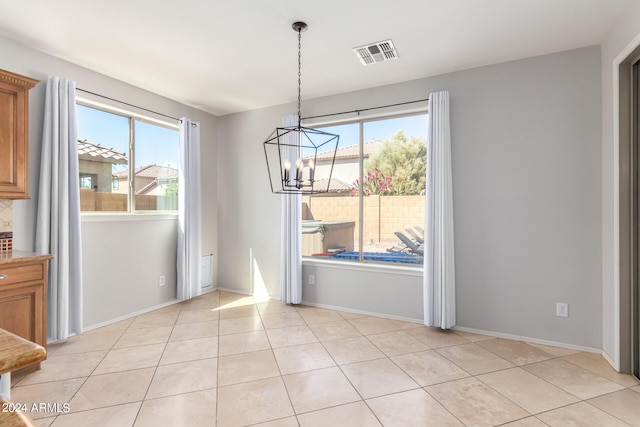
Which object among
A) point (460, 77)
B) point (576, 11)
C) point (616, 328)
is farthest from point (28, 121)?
point (616, 328)

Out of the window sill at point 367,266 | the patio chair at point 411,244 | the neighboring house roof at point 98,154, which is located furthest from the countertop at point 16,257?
the patio chair at point 411,244

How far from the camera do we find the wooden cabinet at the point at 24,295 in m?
2.33

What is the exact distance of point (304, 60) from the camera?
3.17 m

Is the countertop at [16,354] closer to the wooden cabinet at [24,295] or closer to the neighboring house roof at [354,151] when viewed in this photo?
the wooden cabinet at [24,295]

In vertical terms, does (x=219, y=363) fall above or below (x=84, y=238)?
below

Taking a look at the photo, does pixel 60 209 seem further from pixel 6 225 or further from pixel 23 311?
pixel 23 311

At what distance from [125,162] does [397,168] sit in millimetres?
3205

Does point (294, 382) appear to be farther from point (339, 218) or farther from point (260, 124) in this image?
point (260, 124)

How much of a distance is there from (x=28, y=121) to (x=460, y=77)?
4.02 metres

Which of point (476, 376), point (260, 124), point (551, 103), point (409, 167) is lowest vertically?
point (476, 376)

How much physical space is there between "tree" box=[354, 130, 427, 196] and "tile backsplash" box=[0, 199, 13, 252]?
346 centimetres

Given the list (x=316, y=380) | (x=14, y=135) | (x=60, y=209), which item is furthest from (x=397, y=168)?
(x=14, y=135)

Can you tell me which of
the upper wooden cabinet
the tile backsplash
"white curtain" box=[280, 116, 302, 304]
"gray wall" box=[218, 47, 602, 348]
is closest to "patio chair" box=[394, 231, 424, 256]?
"gray wall" box=[218, 47, 602, 348]

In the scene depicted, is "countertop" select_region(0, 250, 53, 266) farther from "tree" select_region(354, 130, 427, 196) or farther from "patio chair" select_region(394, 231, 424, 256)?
"patio chair" select_region(394, 231, 424, 256)
